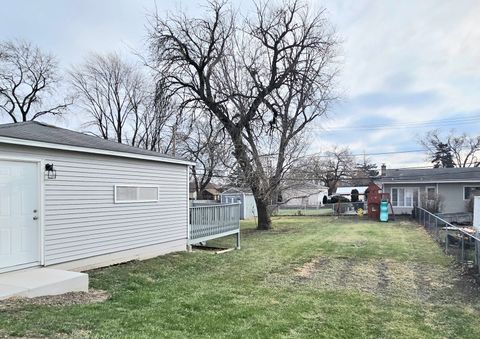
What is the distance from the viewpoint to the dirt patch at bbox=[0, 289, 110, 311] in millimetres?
5112

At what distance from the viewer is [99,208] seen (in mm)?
8758

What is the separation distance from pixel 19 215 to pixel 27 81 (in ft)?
91.3

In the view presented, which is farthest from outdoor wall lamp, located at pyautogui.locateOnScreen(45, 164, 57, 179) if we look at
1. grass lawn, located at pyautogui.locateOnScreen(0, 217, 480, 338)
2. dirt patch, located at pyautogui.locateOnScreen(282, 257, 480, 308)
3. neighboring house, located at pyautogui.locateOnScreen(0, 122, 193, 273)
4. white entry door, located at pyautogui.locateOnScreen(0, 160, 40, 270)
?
dirt patch, located at pyautogui.locateOnScreen(282, 257, 480, 308)

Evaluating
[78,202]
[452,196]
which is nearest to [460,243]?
[78,202]

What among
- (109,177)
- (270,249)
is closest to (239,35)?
(270,249)

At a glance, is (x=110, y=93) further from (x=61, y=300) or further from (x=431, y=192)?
(x=61, y=300)

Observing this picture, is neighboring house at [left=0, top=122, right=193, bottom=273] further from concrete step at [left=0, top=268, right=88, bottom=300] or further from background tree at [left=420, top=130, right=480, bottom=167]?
background tree at [left=420, top=130, right=480, bottom=167]

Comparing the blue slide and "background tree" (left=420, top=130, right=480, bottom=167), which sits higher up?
"background tree" (left=420, top=130, right=480, bottom=167)

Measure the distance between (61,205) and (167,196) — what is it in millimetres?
3736

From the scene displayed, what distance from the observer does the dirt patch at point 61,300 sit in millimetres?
5112

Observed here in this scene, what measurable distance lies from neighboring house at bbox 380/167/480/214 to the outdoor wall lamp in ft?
84.8

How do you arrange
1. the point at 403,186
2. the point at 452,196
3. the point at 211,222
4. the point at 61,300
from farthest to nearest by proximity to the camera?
the point at 403,186 < the point at 452,196 < the point at 211,222 < the point at 61,300

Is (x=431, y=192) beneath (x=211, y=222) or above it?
above

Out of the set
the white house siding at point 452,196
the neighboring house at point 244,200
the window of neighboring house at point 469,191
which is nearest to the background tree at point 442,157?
the window of neighboring house at point 469,191
